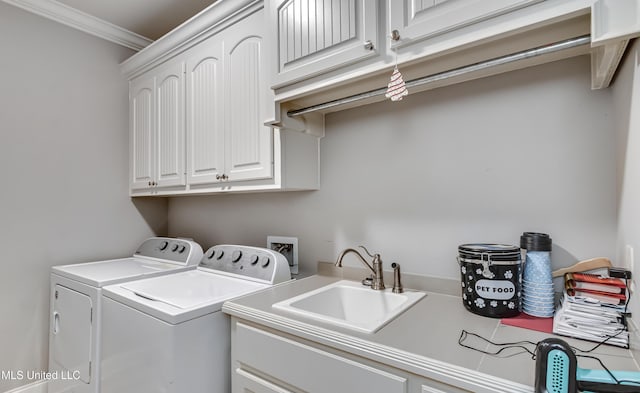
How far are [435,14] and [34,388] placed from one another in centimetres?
309

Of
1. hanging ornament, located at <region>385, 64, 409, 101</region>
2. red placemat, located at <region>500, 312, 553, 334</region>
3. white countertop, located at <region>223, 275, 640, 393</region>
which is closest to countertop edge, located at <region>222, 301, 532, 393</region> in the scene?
white countertop, located at <region>223, 275, 640, 393</region>

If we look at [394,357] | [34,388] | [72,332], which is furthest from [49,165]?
[394,357]

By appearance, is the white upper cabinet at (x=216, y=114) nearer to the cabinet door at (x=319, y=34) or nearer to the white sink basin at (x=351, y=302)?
the cabinet door at (x=319, y=34)

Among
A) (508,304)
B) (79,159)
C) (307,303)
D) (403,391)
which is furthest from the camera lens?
(79,159)

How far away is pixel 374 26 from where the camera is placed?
3.73ft

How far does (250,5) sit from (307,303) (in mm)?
1488

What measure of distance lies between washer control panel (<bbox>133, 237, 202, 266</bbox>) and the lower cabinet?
0.91 meters

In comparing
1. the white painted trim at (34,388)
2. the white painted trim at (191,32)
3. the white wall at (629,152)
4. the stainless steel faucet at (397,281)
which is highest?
the white painted trim at (191,32)

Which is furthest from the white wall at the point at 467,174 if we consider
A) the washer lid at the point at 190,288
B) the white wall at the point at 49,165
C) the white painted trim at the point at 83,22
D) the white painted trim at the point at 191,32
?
the white painted trim at the point at 83,22

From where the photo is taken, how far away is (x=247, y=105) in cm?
169

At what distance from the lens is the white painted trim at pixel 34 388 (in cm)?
205

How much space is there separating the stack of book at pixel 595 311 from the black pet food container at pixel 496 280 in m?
0.13

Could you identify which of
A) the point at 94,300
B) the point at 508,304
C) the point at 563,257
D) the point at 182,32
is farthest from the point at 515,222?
the point at 182,32

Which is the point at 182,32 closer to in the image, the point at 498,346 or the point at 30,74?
the point at 30,74
